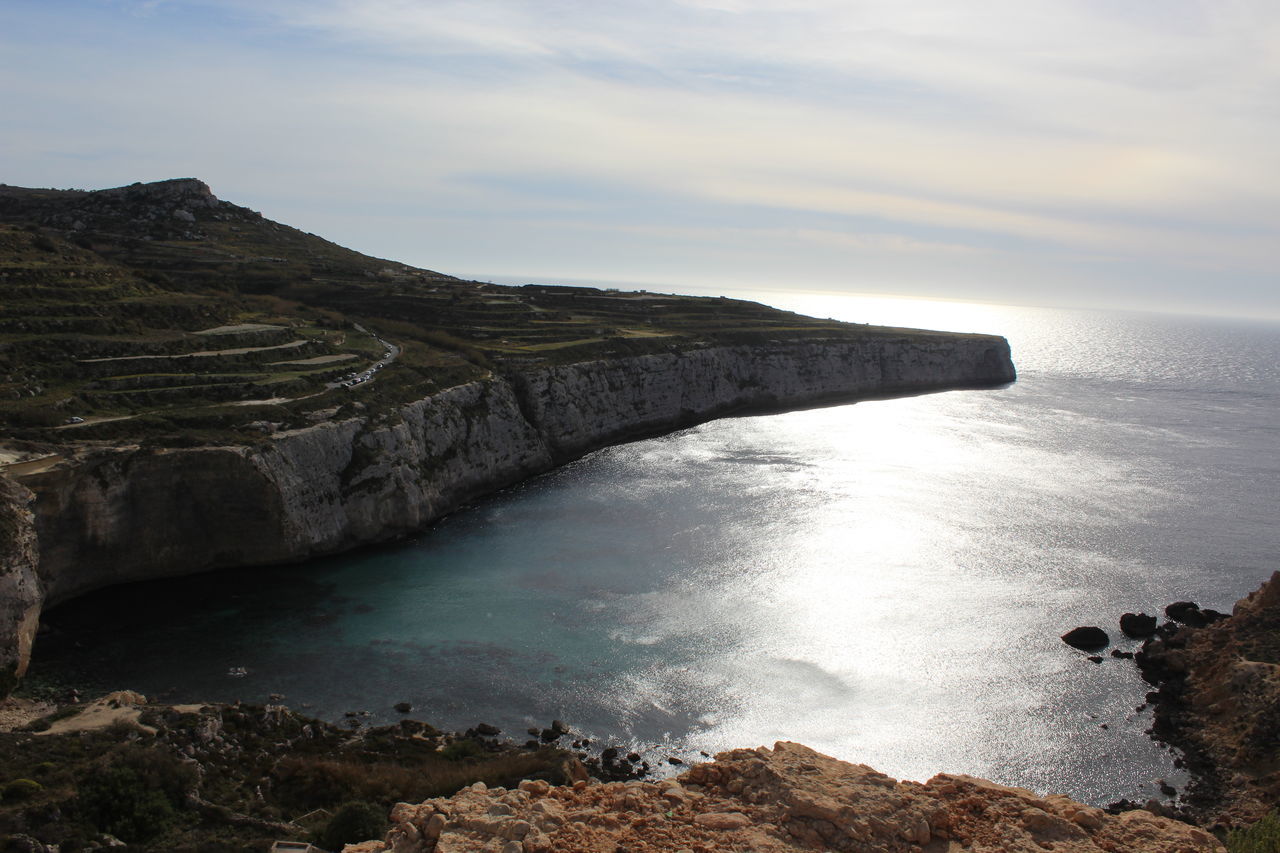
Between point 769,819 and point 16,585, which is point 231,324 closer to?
point 16,585

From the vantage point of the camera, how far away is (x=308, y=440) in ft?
149

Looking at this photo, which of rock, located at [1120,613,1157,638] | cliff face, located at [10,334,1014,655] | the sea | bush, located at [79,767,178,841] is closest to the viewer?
bush, located at [79,767,178,841]

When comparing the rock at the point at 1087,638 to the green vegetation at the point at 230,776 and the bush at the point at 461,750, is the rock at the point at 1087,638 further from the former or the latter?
the bush at the point at 461,750

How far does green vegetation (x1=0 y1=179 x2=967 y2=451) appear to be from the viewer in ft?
145

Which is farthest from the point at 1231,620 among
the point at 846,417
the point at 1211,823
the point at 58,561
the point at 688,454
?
the point at 846,417

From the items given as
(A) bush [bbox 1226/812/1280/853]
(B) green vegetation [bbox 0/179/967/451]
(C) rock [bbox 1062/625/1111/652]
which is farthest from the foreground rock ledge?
(B) green vegetation [bbox 0/179/967/451]

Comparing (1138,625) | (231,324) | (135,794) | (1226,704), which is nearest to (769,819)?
(135,794)

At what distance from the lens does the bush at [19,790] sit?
1977cm

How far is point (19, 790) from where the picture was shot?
65.5 feet

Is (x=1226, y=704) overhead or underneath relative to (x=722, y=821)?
underneath

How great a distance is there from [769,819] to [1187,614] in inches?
1305

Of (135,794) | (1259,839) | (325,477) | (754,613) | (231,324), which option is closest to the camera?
(1259,839)

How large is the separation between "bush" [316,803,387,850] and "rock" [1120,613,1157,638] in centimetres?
3519

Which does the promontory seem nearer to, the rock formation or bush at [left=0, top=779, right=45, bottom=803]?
bush at [left=0, top=779, right=45, bottom=803]
